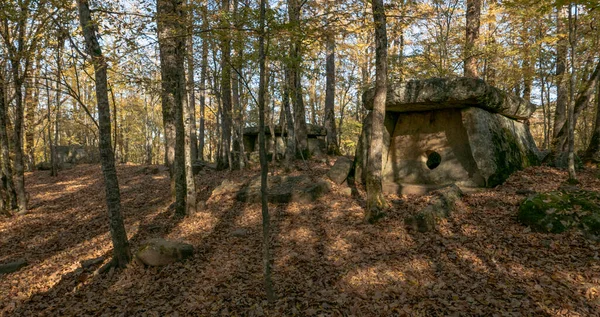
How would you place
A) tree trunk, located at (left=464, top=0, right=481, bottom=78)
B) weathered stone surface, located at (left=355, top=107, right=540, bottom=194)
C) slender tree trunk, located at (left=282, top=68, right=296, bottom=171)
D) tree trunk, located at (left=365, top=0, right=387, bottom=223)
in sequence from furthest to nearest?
slender tree trunk, located at (left=282, top=68, right=296, bottom=171)
tree trunk, located at (left=464, top=0, right=481, bottom=78)
weathered stone surface, located at (left=355, top=107, right=540, bottom=194)
tree trunk, located at (left=365, top=0, right=387, bottom=223)

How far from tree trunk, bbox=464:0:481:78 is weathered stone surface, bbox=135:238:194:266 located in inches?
402

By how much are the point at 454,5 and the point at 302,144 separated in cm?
799

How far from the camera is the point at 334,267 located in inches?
200

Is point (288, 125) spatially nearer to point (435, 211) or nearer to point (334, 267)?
point (435, 211)

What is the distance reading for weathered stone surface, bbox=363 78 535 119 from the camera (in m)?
7.52

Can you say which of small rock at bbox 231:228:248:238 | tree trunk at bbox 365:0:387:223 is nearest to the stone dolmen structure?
tree trunk at bbox 365:0:387:223

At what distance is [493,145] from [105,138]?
28.7 ft

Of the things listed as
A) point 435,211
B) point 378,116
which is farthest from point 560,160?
point 378,116

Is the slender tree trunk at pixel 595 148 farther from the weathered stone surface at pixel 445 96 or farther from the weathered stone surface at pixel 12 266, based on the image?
the weathered stone surface at pixel 12 266

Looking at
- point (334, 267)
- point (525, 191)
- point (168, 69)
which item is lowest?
point (334, 267)

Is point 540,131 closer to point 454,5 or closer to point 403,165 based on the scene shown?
point 454,5

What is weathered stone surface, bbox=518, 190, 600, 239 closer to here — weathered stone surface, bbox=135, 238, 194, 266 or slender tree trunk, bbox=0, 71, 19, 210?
weathered stone surface, bbox=135, 238, 194, 266

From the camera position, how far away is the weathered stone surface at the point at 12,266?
588 centimetres

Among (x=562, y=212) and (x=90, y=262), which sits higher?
(x=562, y=212)
